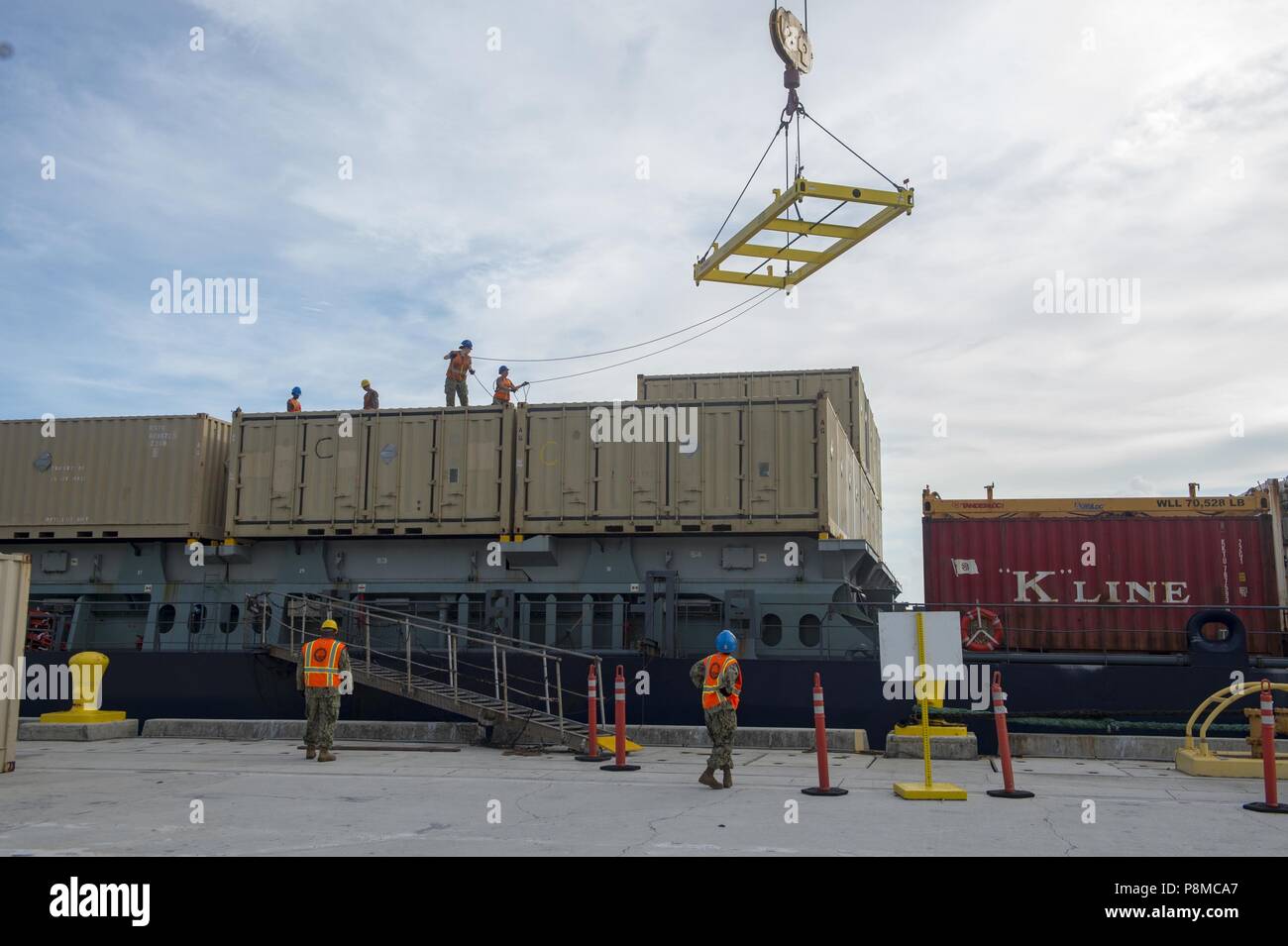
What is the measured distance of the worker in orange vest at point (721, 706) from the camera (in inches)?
406

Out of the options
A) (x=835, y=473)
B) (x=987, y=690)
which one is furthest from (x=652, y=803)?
(x=835, y=473)

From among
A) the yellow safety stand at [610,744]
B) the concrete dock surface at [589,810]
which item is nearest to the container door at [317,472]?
the concrete dock surface at [589,810]

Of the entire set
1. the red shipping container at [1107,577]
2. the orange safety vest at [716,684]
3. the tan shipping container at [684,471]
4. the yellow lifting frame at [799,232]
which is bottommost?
the orange safety vest at [716,684]

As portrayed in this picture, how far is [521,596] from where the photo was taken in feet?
58.1

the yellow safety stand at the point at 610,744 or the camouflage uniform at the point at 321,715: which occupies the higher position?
the camouflage uniform at the point at 321,715

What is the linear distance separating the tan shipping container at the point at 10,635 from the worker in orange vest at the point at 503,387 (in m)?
8.63

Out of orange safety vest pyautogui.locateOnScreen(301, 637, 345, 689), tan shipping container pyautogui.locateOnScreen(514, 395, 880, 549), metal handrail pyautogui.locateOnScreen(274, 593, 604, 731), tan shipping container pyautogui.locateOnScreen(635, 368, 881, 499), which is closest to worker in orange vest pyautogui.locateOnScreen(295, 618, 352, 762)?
orange safety vest pyautogui.locateOnScreen(301, 637, 345, 689)

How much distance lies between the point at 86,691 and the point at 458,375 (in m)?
8.43

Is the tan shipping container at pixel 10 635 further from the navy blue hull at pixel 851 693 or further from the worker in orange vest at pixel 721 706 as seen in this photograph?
the worker in orange vest at pixel 721 706

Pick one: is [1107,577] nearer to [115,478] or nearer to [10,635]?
[10,635]

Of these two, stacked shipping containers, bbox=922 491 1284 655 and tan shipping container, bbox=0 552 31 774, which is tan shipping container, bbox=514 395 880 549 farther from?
tan shipping container, bbox=0 552 31 774

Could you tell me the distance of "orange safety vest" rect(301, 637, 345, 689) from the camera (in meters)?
13.0

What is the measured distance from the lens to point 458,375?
1991 cm
